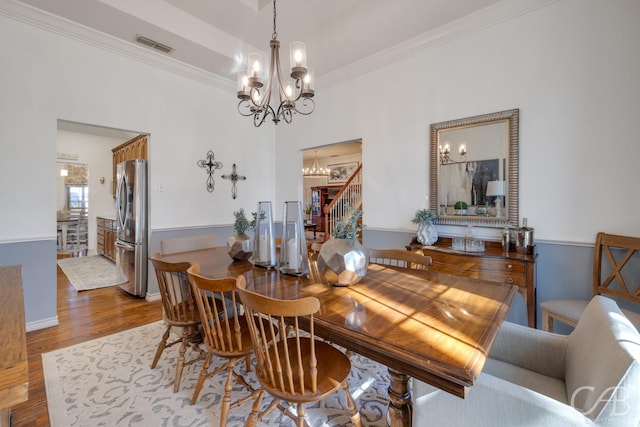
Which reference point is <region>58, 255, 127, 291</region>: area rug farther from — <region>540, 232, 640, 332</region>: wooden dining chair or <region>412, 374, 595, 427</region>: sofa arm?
<region>540, 232, 640, 332</region>: wooden dining chair

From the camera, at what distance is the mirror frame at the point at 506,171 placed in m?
2.64

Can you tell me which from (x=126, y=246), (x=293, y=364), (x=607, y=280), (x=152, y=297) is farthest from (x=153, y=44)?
(x=607, y=280)

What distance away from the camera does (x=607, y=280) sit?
7.06ft

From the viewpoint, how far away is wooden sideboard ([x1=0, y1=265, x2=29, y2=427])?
0.59m

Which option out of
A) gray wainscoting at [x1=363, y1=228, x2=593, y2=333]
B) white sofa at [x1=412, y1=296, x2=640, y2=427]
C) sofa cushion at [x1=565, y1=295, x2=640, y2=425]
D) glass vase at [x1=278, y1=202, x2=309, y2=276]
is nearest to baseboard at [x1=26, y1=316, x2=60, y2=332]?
glass vase at [x1=278, y1=202, x2=309, y2=276]

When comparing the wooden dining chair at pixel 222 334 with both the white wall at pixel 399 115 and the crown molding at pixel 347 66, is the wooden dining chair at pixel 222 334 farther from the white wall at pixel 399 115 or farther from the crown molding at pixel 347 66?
the crown molding at pixel 347 66

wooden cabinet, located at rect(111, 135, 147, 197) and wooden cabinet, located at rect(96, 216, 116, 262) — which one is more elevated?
wooden cabinet, located at rect(111, 135, 147, 197)

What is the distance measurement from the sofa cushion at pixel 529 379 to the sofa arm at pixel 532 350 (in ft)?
0.09

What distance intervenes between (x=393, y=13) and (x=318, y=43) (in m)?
0.97

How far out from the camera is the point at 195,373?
6.81ft

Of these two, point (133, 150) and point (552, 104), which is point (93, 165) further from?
point (552, 104)

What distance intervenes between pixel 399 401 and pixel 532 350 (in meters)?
0.73

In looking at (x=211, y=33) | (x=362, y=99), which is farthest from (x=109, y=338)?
(x=362, y=99)

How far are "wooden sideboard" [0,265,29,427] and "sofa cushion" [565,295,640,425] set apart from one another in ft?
4.76
